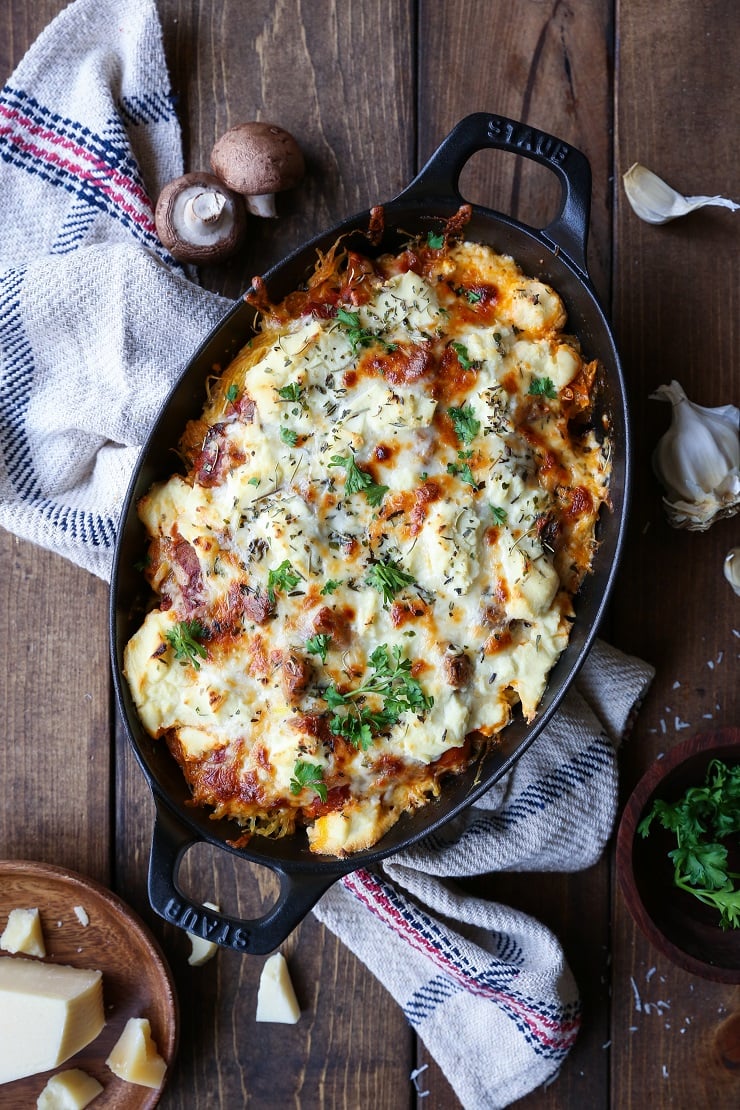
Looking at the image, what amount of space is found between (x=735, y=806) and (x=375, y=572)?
3.69ft

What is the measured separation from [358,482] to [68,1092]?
1.78 m

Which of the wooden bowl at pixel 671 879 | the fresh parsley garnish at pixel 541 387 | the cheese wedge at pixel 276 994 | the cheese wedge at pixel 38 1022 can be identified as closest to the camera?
the fresh parsley garnish at pixel 541 387

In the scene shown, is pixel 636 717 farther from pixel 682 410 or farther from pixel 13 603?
pixel 13 603

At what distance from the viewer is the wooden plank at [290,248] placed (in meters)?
2.55

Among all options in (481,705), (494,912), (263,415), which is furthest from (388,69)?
(494,912)

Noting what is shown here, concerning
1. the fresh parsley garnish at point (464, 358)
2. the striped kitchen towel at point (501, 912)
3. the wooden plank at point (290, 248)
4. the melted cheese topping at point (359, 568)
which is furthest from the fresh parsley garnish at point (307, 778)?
the fresh parsley garnish at point (464, 358)

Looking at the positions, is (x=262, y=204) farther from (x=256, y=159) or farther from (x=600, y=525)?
(x=600, y=525)

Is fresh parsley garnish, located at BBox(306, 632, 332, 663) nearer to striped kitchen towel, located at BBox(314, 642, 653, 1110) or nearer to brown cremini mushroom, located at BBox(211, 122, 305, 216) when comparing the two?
striped kitchen towel, located at BBox(314, 642, 653, 1110)

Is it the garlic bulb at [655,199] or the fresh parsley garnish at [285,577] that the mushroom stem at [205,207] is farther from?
the garlic bulb at [655,199]

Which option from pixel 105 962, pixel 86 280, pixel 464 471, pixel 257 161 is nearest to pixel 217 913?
pixel 105 962

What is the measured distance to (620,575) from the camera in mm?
2609

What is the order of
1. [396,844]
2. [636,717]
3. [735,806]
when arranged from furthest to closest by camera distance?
1. [636,717]
2. [735,806]
3. [396,844]

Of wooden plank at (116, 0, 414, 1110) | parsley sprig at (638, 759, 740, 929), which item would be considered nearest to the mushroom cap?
wooden plank at (116, 0, 414, 1110)

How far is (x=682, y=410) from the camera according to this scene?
2438mm
